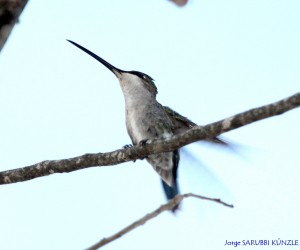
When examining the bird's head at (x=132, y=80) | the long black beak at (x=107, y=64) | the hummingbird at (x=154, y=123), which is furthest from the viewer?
the long black beak at (x=107, y=64)

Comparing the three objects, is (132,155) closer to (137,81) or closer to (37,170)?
(37,170)

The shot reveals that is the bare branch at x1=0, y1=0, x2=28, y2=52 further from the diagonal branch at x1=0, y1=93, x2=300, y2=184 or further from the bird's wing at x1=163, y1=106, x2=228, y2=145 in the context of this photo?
the bird's wing at x1=163, y1=106, x2=228, y2=145

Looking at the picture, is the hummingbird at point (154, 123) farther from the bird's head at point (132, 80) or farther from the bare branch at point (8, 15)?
the bare branch at point (8, 15)

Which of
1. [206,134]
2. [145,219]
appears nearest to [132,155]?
[206,134]

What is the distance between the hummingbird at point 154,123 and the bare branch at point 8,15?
289 centimetres

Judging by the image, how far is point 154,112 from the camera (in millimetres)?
6539

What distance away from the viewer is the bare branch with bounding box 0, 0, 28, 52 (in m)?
3.09

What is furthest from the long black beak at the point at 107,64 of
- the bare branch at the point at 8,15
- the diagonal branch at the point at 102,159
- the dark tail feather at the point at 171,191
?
the bare branch at the point at 8,15

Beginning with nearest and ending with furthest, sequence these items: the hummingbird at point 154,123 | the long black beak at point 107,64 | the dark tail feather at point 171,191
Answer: the dark tail feather at point 171,191
the hummingbird at point 154,123
the long black beak at point 107,64

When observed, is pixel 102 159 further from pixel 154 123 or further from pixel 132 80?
pixel 132 80

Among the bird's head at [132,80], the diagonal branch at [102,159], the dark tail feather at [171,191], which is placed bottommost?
the dark tail feather at [171,191]

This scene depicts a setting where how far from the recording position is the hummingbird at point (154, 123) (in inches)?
247

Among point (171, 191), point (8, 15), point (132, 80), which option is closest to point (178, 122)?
point (132, 80)

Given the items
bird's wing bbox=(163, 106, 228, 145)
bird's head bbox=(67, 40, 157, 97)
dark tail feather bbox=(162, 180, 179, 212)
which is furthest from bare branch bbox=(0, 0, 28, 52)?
bird's head bbox=(67, 40, 157, 97)
